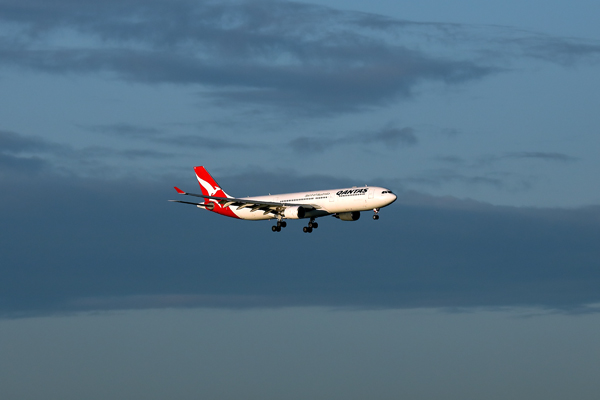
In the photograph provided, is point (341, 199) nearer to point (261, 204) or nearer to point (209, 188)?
point (261, 204)

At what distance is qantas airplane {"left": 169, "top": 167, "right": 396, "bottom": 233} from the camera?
129500 millimetres

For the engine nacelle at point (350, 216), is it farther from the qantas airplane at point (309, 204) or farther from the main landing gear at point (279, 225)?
the main landing gear at point (279, 225)

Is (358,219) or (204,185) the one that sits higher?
(204,185)

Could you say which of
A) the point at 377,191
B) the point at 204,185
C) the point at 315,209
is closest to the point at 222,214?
the point at 204,185

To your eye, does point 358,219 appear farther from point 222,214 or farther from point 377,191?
point 222,214

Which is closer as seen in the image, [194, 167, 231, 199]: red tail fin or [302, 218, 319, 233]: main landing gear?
[302, 218, 319, 233]: main landing gear

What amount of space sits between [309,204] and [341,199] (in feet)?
20.3

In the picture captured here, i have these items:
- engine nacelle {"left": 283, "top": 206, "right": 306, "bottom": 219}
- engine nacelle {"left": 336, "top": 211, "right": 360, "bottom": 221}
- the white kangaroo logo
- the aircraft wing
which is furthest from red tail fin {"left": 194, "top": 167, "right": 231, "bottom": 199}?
engine nacelle {"left": 336, "top": 211, "right": 360, "bottom": 221}

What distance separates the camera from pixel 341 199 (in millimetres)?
132500

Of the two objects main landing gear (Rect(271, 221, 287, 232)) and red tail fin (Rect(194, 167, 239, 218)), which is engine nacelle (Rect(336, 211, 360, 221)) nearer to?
main landing gear (Rect(271, 221, 287, 232))

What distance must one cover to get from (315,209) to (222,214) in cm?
2325

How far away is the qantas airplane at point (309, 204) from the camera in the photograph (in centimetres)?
12950

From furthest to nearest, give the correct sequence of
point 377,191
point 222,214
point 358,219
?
point 222,214
point 358,219
point 377,191

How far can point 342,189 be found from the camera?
134 meters
